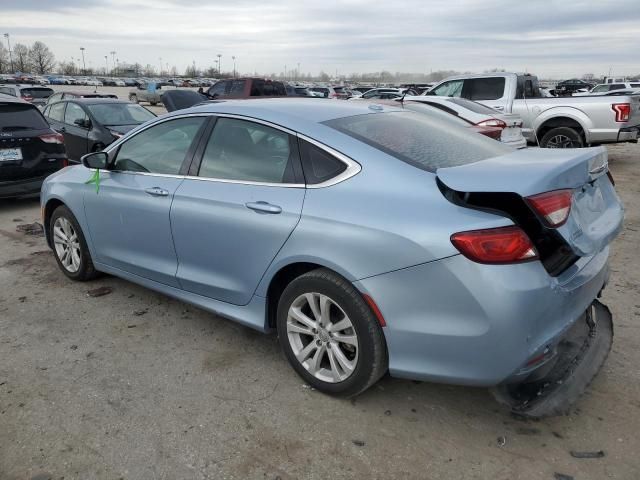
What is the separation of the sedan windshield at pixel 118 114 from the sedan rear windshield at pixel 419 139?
323 inches

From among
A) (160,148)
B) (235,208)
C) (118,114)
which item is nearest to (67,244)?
(160,148)

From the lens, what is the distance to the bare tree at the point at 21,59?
12604 centimetres

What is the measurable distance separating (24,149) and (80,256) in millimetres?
3867

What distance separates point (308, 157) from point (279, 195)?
272mm

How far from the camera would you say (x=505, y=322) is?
230cm

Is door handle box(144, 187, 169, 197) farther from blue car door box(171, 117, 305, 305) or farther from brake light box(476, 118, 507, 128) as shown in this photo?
brake light box(476, 118, 507, 128)

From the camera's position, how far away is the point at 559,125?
1084cm

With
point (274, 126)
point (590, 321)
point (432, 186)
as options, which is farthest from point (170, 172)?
point (590, 321)

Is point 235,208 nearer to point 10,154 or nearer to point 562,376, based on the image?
point 562,376

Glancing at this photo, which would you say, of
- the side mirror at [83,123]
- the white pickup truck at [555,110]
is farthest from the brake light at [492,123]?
the side mirror at [83,123]

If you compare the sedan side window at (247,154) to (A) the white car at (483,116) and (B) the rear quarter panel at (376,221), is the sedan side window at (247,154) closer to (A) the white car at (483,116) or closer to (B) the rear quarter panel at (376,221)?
(B) the rear quarter panel at (376,221)

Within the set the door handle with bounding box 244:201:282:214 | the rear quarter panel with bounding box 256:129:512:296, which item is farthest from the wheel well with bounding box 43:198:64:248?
the rear quarter panel with bounding box 256:129:512:296

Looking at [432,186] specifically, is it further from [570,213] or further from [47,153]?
[47,153]

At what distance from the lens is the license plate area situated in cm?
721
